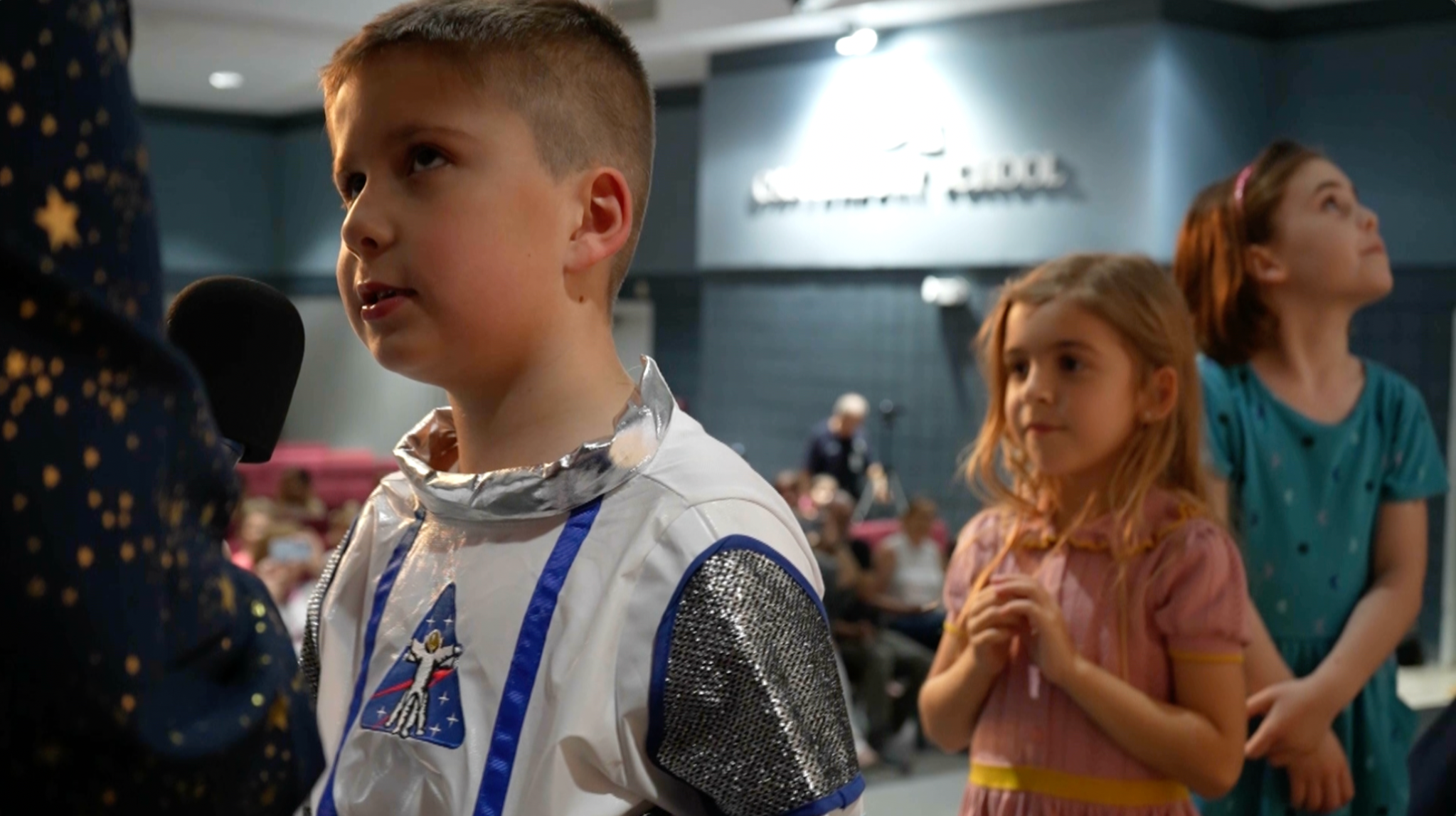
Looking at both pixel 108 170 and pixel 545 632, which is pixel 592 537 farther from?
pixel 108 170

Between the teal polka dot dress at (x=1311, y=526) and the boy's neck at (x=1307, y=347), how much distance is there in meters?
0.06

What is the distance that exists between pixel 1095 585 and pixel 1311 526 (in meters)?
0.51

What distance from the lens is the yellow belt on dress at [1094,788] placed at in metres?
1.75

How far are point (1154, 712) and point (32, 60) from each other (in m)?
1.47

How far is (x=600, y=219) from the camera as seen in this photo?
44.0 inches

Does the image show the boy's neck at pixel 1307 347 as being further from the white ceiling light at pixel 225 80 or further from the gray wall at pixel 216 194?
the gray wall at pixel 216 194

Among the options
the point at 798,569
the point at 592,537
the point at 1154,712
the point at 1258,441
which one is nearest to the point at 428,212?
the point at 592,537

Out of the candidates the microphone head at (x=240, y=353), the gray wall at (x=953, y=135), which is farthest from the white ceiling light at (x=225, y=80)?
the microphone head at (x=240, y=353)

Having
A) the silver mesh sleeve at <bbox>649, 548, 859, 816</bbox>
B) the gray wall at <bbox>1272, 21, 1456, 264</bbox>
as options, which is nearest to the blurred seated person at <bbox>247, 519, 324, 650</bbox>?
the silver mesh sleeve at <bbox>649, 548, 859, 816</bbox>

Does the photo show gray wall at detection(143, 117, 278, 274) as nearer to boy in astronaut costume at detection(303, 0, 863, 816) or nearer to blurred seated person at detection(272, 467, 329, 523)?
blurred seated person at detection(272, 467, 329, 523)

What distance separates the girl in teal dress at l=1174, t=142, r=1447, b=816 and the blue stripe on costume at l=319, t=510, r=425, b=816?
4.38 ft

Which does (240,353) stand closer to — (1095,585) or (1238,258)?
(1095,585)

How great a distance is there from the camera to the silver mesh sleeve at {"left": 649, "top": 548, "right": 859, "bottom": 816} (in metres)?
0.96

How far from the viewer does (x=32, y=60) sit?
530 mm
